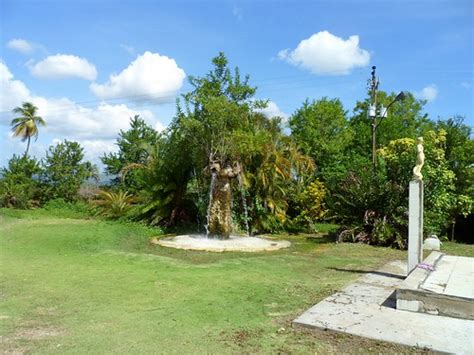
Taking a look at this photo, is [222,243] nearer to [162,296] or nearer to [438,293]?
[162,296]

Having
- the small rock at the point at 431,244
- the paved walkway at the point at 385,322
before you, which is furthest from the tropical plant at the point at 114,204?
the paved walkway at the point at 385,322

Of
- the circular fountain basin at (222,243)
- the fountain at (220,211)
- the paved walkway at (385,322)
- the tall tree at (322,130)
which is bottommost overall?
the paved walkway at (385,322)

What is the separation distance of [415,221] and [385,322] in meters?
2.56

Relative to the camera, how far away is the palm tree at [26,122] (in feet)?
92.8

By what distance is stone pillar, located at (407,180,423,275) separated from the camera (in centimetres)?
660

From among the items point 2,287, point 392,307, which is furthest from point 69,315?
point 392,307

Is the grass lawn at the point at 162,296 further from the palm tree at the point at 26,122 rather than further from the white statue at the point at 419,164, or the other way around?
A: the palm tree at the point at 26,122

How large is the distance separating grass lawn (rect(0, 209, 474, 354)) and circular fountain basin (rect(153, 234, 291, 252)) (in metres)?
0.50

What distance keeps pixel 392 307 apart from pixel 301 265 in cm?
300

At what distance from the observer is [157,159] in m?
13.7

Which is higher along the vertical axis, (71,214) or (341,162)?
(341,162)

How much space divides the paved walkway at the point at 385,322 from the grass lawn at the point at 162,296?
0.21m

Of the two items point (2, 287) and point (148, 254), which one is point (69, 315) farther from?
point (148, 254)

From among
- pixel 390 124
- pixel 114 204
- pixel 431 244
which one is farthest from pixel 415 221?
pixel 390 124
